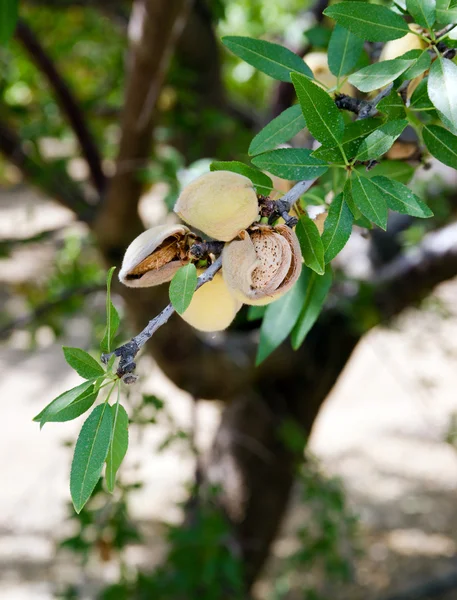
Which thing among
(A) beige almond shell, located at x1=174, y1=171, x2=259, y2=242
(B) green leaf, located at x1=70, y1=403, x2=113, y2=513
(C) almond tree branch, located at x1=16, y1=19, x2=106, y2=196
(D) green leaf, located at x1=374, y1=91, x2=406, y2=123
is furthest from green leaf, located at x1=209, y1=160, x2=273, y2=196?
(C) almond tree branch, located at x1=16, y1=19, x2=106, y2=196

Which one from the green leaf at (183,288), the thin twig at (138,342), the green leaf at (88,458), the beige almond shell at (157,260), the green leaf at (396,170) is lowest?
the green leaf at (88,458)

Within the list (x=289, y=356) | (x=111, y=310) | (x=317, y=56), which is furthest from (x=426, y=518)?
(x=111, y=310)

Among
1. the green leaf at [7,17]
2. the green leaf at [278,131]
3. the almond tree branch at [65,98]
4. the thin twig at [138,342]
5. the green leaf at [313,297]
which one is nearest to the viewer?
the thin twig at [138,342]

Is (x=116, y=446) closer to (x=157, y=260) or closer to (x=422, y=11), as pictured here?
(x=157, y=260)

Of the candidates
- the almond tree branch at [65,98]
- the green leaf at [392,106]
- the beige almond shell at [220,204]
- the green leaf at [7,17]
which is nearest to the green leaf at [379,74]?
the green leaf at [392,106]

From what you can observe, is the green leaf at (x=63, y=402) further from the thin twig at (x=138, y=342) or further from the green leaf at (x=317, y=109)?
the green leaf at (x=317, y=109)

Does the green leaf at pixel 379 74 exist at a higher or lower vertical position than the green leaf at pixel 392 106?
higher

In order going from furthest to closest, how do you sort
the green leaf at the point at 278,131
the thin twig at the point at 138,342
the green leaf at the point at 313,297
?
1. the green leaf at the point at 313,297
2. the green leaf at the point at 278,131
3. the thin twig at the point at 138,342

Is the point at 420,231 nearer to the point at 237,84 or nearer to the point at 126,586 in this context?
the point at 126,586
